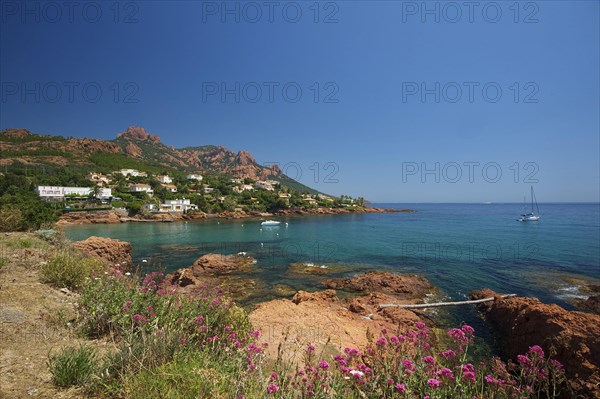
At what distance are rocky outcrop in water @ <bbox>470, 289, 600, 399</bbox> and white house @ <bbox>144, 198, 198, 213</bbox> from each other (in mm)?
69302

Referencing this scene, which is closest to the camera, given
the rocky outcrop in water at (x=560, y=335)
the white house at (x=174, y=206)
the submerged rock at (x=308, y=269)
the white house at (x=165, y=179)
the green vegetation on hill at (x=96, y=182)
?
the rocky outcrop in water at (x=560, y=335)

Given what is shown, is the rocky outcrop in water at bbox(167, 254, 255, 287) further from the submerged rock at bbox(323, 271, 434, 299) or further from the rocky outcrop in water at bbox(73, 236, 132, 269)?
the submerged rock at bbox(323, 271, 434, 299)

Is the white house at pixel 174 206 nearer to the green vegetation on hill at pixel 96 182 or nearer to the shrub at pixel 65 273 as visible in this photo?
the green vegetation on hill at pixel 96 182

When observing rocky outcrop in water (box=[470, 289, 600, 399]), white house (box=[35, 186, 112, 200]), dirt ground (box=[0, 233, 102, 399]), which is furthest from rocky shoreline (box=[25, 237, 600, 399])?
white house (box=[35, 186, 112, 200])

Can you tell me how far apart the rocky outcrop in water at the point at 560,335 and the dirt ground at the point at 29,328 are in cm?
806

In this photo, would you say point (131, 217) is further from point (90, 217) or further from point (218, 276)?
point (218, 276)

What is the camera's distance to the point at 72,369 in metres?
3.43

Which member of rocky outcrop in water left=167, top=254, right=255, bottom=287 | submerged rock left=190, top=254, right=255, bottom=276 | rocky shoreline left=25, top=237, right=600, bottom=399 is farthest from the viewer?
submerged rock left=190, top=254, right=255, bottom=276

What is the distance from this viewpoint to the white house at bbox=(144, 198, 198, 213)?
64.8 metres

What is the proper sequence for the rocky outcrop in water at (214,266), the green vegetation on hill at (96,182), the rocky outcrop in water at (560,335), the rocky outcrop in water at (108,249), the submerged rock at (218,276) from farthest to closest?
the green vegetation on hill at (96,182), the rocky outcrop in water at (214,266), the rocky outcrop in water at (108,249), the submerged rock at (218,276), the rocky outcrop in water at (560,335)

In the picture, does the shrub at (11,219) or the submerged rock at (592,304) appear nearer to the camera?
the submerged rock at (592,304)

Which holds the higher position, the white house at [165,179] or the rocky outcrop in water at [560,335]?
the white house at [165,179]

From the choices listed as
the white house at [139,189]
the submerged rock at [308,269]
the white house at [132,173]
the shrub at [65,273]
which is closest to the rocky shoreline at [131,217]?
the white house at [139,189]

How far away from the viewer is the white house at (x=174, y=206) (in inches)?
2552
